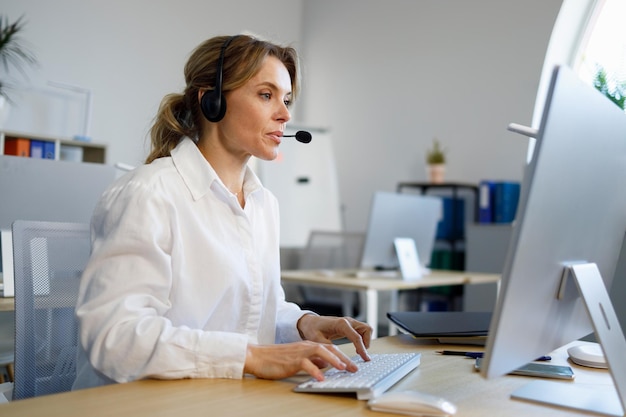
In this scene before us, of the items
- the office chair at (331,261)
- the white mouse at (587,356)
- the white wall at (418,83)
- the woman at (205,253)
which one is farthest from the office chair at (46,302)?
the white wall at (418,83)

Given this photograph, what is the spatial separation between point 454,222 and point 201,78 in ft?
13.3

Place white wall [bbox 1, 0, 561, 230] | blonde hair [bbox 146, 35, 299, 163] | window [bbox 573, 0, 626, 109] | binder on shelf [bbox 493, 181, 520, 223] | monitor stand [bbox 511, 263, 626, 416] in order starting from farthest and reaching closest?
white wall [bbox 1, 0, 561, 230] → binder on shelf [bbox 493, 181, 520, 223] → window [bbox 573, 0, 626, 109] → blonde hair [bbox 146, 35, 299, 163] → monitor stand [bbox 511, 263, 626, 416]

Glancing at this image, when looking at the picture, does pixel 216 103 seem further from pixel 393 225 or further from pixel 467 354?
pixel 393 225

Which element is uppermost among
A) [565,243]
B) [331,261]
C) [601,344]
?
[565,243]

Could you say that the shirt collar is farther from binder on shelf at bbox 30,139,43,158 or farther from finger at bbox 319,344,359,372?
binder on shelf at bbox 30,139,43,158

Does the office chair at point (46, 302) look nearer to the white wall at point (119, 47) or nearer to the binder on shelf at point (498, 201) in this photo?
the white wall at point (119, 47)

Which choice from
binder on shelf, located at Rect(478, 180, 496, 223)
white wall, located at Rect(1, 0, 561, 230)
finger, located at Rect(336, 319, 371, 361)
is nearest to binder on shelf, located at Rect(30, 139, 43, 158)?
white wall, located at Rect(1, 0, 561, 230)

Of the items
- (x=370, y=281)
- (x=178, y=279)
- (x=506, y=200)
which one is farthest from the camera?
(x=506, y=200)

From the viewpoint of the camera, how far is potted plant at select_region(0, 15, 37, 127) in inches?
167

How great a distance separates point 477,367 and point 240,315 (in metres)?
0.45

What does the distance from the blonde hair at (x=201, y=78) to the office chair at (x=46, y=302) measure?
254 millimetres

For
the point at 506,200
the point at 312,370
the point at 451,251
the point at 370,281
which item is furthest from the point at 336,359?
the point at 451,251

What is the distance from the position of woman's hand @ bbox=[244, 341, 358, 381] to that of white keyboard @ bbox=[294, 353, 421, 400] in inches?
0.7

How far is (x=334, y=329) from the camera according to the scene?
1.29 m
